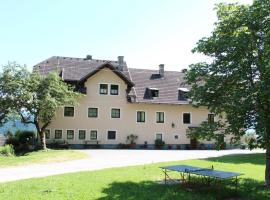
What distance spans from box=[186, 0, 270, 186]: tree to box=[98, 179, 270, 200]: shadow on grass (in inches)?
61.3

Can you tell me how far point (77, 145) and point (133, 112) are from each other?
733cm

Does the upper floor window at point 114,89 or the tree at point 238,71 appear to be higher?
the upper floor window at point 114,89

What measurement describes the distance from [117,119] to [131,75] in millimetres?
6375

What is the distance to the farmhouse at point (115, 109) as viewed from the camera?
43.6 meters

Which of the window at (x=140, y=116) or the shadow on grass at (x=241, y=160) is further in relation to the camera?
the window at (x=140, y=116)

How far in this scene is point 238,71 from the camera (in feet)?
49.3

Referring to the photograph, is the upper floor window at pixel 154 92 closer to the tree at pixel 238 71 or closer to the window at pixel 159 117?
the window at pixel 159 117

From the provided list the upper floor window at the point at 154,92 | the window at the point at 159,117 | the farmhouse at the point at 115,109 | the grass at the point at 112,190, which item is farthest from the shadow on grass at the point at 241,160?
the upper floor window at the point at 154,92

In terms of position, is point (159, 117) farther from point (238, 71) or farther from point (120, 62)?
point (238, 71)

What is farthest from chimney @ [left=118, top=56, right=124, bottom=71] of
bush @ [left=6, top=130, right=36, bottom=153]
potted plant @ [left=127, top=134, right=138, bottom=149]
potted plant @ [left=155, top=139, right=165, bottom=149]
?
bush @ [left=6, top=130, right=36, bottom=153]

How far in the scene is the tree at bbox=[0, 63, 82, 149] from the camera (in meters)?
35.2

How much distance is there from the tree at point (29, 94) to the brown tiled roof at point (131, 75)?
22.3ft

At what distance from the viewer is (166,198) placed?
13070mm

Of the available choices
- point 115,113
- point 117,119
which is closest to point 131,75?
point 115,113
